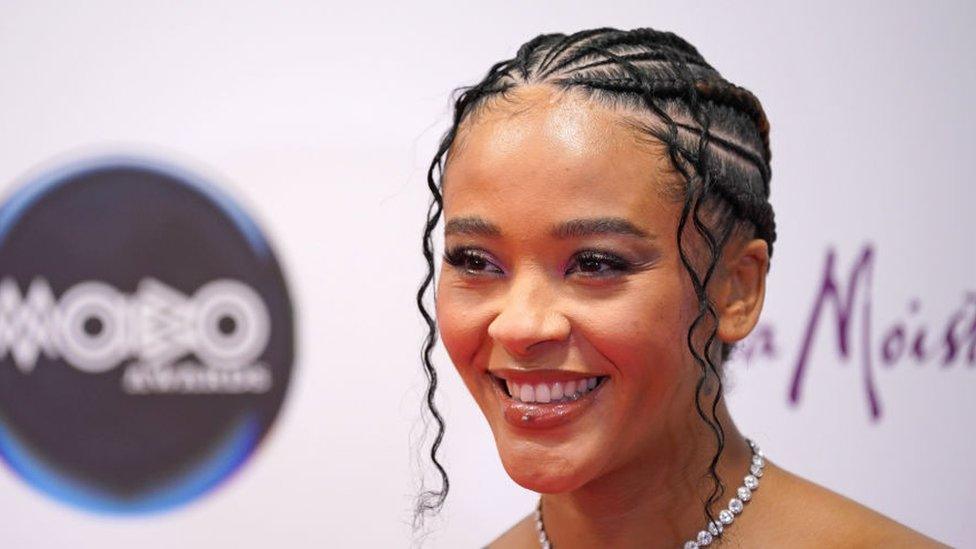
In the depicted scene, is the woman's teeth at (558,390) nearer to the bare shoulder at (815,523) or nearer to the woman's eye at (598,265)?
the woman's eye at (598,265)

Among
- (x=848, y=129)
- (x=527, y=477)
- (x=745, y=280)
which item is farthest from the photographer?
(x=848, y=129)

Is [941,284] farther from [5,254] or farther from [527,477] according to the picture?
[5,254]

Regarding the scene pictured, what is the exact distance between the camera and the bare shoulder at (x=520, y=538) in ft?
4.55

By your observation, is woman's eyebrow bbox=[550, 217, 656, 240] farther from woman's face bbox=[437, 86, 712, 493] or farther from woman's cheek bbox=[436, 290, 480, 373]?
woman's cheek bbox=[436, 290, 480, 373]

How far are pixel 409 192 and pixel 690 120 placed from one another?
30.0 inches

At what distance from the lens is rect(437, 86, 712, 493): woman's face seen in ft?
3.48

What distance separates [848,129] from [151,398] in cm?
127

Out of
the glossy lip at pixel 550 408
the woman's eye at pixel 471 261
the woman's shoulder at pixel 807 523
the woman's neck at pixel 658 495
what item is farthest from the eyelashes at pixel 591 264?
the woman's shoulder at pixel 807 523

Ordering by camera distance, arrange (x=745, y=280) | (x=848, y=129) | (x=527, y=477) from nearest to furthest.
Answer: (x=527, y=477) → (x=745, y=280) → (x=848, y=129)

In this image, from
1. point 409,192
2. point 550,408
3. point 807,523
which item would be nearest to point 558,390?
point 550,408

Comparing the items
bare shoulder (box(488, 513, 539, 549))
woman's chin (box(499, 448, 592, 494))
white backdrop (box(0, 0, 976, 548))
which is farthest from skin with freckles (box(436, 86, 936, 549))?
white backdrop (box(0, 0, 976, 548))

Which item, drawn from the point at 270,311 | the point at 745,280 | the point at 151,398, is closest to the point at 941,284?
the point at 745,280

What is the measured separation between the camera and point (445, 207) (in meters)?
1.18

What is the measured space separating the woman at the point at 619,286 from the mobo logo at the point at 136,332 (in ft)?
2.34
